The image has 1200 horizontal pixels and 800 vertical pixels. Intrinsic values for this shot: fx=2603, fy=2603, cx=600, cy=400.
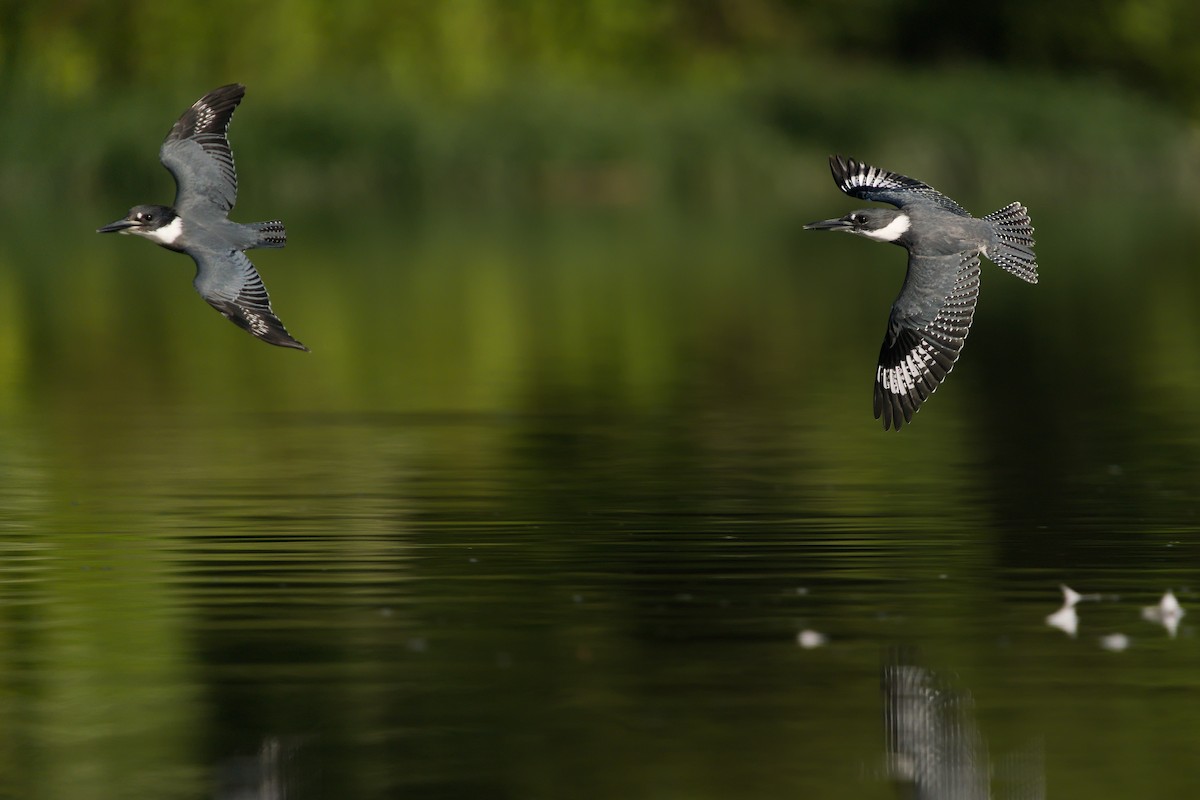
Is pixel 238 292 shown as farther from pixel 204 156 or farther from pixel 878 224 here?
pixel 878 224

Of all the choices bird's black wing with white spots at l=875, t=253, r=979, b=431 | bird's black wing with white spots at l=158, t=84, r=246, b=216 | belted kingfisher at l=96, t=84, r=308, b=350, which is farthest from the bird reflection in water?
bird's black wing with white spots at l=158, t=84, r=246, b=216

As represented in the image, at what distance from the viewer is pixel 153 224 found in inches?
490

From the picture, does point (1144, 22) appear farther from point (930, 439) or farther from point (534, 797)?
point (534, 797)

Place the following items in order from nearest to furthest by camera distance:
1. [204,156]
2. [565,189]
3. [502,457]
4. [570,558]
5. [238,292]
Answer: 1. [570,558]
2. [238,292]
3. [204,156]
4. [502,457]
5. [565,189]

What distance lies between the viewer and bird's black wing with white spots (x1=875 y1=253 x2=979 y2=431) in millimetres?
12812

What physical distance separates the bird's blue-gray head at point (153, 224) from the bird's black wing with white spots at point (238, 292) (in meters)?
0.16

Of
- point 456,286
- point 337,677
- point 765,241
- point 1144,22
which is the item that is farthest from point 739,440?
point 1144,22

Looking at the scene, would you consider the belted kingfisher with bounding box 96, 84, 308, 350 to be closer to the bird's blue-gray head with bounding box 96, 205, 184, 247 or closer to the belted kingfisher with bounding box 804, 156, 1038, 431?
the bird's blue-gray head with bounding box 96, 205, 184, 247

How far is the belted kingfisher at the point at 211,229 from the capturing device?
12.3m

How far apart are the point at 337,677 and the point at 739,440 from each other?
8.32 metres

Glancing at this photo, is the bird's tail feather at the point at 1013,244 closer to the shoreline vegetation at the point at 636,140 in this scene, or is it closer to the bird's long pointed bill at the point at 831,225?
the bird's long pointed bill at the point at 831,225

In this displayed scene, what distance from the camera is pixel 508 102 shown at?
48.5 metres

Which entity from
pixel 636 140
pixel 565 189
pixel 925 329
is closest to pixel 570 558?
pixel 925 329

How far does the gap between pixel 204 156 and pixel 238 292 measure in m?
1.15
